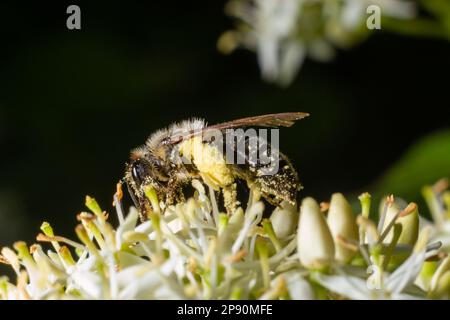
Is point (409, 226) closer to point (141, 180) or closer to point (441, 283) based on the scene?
point (441, 283)

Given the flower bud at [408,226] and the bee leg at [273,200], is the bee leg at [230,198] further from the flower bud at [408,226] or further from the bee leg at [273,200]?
the flower bud at [408,226]

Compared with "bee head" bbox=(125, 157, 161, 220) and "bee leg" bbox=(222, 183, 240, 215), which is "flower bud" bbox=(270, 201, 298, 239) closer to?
"bee leg" bbox=(222, 183, 240, 215)

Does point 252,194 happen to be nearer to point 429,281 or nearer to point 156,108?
point 429,281

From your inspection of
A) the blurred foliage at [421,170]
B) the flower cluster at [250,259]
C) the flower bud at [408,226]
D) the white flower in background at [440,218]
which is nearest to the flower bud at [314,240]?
the flower cluster at [250,259]

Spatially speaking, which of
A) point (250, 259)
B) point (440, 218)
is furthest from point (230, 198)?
point (440, 218)

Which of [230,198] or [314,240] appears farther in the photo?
[230,198]

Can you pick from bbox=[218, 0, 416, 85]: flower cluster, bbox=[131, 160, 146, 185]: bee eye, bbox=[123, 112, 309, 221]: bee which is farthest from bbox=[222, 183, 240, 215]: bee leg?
bbox=[218, 0, 416, 85]: flower cluster
